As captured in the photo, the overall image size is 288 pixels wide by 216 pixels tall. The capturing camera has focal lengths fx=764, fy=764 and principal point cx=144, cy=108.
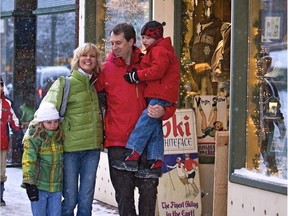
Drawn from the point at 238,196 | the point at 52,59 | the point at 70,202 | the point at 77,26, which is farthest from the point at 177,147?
the point at 52,59

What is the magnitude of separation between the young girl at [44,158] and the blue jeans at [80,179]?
61 millimetres

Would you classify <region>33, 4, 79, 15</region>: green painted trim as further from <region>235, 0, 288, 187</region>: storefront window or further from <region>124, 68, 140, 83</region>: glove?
<region>124, 68, 140, 83</region>: glove

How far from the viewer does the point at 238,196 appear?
7137 millimetres

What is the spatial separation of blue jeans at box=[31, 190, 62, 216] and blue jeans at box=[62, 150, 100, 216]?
0.07 meters

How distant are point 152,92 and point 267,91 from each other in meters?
1.35

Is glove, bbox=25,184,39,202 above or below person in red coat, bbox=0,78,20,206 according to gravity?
below

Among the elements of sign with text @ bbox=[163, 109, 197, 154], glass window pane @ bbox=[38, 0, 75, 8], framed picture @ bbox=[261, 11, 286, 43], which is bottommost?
sign with text @ bbox=[163, 109, 197, 154]

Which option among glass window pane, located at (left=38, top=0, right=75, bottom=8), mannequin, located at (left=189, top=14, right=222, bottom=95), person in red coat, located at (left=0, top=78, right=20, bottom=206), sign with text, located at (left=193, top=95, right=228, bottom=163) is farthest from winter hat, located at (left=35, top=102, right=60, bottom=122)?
glass window pane, located at (left=38, top=0, right=75, bottom=8)

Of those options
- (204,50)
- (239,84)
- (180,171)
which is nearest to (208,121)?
(180,171)

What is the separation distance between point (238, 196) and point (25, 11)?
724 cm

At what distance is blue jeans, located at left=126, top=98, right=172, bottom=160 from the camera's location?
6266mm

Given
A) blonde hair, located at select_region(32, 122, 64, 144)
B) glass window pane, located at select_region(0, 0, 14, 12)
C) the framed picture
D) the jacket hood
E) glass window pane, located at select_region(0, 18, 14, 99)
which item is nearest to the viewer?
the jacket hood

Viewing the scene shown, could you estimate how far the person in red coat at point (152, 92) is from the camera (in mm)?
6219

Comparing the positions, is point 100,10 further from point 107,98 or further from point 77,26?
point 107,98
